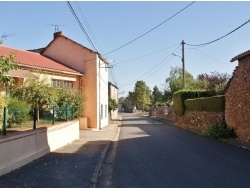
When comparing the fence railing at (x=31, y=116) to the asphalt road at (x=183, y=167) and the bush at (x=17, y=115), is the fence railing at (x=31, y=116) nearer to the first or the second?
the bush at (x=17, y=115)

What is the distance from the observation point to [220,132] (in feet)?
67.3

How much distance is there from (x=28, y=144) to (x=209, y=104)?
15.2 m

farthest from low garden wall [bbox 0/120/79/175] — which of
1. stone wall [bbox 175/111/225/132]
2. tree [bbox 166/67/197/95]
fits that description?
tree [bbox 166/67/197/95]

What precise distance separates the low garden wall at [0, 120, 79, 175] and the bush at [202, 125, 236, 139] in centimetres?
828

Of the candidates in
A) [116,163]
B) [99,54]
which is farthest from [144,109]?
[116,163]

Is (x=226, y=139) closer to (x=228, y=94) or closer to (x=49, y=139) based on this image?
(x=228, y=94)

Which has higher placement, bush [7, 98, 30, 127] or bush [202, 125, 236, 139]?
bush [7, 98, 30, 127]

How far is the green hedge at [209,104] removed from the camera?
22453 mm

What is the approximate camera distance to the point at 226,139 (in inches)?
766

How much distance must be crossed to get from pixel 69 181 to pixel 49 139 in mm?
5746

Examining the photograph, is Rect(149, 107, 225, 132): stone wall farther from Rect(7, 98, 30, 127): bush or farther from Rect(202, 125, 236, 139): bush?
Rect(7, 98, 30, 127): bush

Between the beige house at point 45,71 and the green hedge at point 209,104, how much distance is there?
9725 mm

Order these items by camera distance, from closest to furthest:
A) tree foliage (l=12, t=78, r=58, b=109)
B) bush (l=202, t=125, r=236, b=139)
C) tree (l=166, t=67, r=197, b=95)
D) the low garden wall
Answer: the low garden wall < tree foliage (l=12, t=78, r=58, b=109) < bush (l=202, t=125, r=236, b=139) < tree (l=166, t=67, r=197, b=95)

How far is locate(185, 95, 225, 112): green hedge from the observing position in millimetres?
22453
